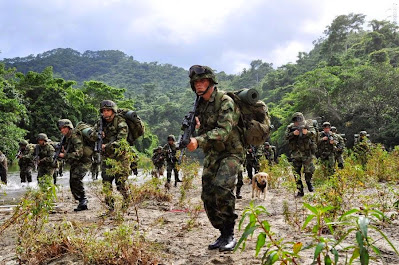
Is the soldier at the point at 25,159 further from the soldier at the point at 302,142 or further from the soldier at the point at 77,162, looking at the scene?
the soldier at the point at 302,142

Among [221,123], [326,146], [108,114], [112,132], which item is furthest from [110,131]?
[326,146]

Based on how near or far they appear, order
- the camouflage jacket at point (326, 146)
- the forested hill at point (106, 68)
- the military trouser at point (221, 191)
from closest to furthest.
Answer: the military trouser at point (221, 191), the camouflage jacket at point (326, 146), the forested hill at point (106, 68)

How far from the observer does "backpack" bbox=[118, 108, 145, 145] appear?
6.18 metres

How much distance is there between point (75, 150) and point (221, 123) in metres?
4.13

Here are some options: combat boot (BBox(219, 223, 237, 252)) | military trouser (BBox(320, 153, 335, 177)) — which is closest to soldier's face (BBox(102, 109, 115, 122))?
combat boot (BBox(219, 223, 237, 252))

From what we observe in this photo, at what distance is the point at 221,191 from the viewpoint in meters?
3.70

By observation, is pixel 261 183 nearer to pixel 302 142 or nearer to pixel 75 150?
pixel 302 142

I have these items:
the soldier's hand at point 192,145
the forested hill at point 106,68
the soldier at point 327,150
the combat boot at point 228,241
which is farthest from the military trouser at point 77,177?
the forested hill at point 106,68

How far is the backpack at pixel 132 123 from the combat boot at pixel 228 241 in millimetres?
3082

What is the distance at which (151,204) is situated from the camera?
7.53m

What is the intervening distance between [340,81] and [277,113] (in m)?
10.1

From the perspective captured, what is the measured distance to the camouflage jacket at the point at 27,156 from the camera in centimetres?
1268

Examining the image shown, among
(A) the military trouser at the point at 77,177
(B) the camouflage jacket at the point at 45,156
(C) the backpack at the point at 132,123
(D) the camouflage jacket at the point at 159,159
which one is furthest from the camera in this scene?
(D) the camouflage jacket at the point at 159,159

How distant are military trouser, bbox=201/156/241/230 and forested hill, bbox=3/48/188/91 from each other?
123003 mm
